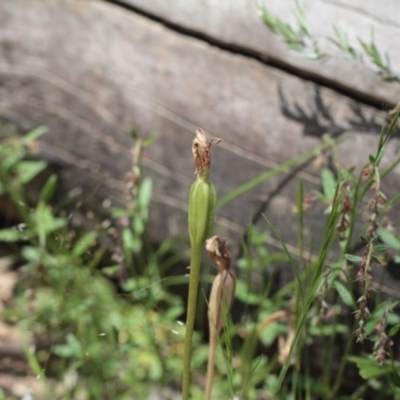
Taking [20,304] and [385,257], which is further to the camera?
[20,304]

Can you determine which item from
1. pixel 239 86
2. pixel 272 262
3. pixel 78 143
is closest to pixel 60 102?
pixel 78 143

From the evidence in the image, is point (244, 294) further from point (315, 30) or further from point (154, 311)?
point (315, 30)

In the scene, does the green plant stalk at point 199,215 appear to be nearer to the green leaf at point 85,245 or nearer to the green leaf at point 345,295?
the green leaf at point 345,295

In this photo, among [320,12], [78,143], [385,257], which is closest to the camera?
[385,257]

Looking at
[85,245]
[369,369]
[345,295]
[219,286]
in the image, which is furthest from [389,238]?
[85,245]

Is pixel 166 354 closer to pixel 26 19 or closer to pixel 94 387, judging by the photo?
pixel 94 387

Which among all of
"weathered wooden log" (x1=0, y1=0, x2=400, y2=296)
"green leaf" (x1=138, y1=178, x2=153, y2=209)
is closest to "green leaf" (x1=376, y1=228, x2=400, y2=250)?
"weathered wooden log" (x1=0, y1=0, x2=400, y2=296)
